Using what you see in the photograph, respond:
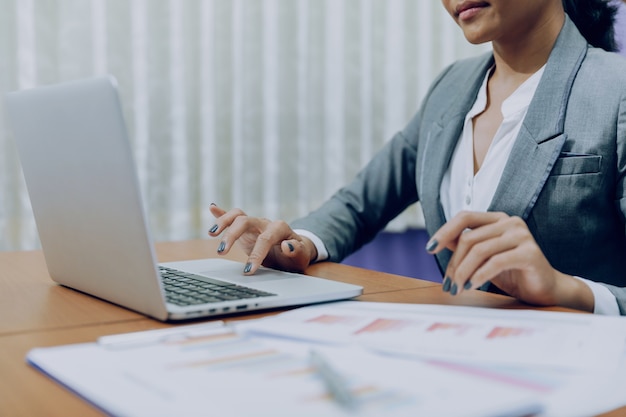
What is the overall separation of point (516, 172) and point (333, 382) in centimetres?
74

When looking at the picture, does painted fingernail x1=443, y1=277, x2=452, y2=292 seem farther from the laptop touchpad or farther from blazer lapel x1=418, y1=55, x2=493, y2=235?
blazer lapel x1=418, y1=55, x2=493, y2=235

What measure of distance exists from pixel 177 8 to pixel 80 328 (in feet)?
4.30

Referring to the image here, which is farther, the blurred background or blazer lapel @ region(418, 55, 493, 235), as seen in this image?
the blurred background

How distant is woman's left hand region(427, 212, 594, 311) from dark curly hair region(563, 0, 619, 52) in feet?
2.41

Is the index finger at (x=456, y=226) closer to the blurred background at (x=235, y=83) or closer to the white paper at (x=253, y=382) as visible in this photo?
the white paper at (x=253, y=382)

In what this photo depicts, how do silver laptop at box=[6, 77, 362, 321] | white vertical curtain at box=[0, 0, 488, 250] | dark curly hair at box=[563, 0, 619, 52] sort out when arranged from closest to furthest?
silver laptop at box=[6, 77, 362, 321] < dark curly hair at box=[563, 0, 619, 52] < white vertical curtain at box=[0, 0, 488, 250]

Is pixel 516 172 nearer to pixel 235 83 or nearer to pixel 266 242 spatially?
pixel 266 242

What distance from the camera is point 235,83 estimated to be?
191 cm

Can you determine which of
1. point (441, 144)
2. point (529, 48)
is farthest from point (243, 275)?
point (529, 48)

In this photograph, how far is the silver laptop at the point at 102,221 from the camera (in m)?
0.64

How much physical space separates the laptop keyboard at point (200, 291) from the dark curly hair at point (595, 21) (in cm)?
89

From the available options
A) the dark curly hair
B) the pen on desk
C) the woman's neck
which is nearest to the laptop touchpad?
the pen on desk

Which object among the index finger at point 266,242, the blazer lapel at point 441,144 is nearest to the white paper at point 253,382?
the index finger at point 266,242

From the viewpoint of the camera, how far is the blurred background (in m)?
1.73
